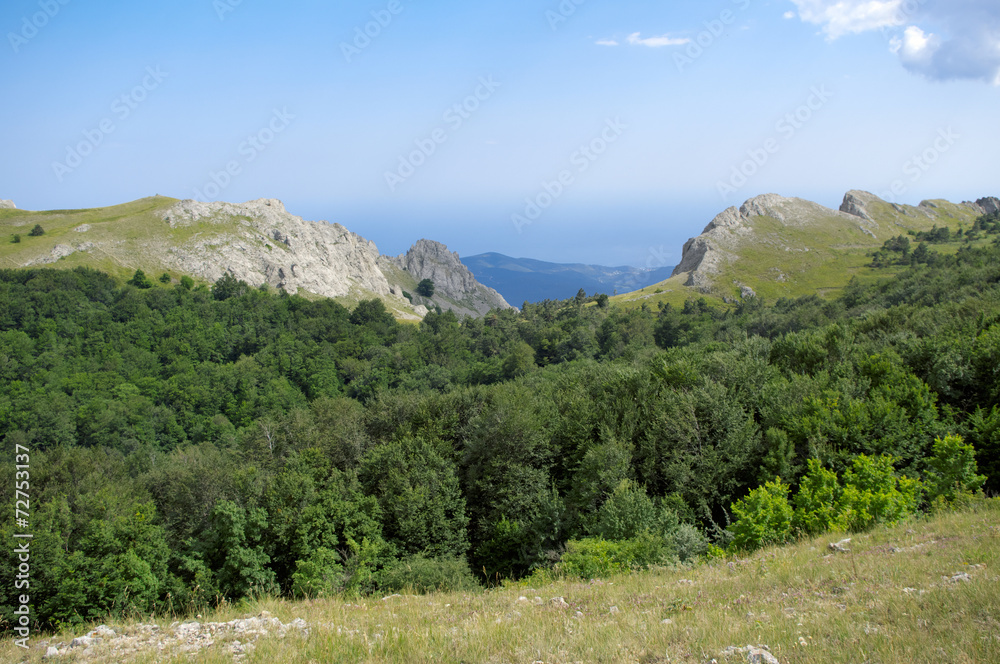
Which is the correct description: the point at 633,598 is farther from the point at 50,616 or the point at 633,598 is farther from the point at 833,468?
the point at 50,616

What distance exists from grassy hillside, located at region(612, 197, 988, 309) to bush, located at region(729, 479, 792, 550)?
96392mm

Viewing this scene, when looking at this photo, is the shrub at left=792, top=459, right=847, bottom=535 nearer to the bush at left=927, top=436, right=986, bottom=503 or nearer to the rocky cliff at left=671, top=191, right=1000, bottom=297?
the bush at left=927, top=436, right=986, bottom=503

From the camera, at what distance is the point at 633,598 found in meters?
9.42

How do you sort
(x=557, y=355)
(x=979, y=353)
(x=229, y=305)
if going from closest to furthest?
1. (x=979, y=353)
2. (x=557, y=355)
3. (x=229, y=305)

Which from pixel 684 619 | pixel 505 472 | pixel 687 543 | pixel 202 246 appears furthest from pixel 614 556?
pixel 202 246

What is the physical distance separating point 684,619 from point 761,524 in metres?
7.81

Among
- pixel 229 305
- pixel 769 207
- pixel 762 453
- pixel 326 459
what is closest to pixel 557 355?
pixel 326 459

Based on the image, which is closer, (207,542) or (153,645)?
(153,645)

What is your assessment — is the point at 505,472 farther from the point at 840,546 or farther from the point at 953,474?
the point at 953,474

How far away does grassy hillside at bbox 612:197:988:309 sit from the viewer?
112 meters

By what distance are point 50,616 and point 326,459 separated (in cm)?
1490

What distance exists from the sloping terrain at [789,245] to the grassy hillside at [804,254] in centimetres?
21

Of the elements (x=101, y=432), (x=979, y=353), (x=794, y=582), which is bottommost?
(x=101, y=432)

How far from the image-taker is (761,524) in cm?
1402
